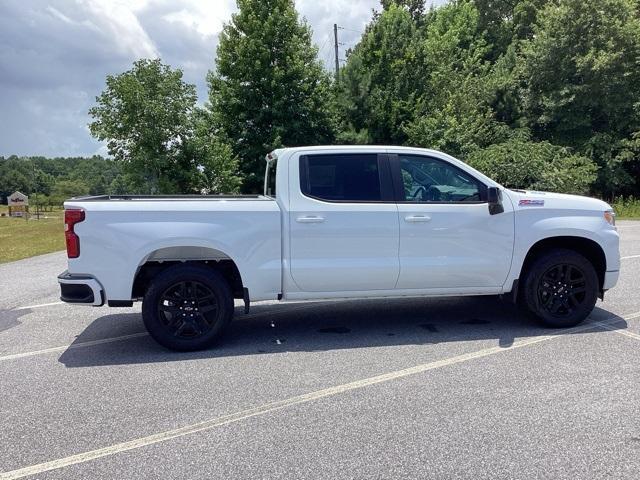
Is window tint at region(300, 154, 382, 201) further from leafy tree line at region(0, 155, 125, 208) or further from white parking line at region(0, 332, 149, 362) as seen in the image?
leafy tree line at region(0, 155, 125, 208)

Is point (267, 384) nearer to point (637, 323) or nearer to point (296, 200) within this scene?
point (296, 200)

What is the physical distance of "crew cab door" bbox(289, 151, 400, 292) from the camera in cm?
507

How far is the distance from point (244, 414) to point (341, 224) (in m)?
2.16

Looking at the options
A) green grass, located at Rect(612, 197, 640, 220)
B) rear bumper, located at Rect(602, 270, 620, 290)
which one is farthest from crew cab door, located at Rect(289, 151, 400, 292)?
green grass, located at Rect(612, 197, 640, 220)

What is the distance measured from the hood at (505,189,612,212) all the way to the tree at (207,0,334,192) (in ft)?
53.8

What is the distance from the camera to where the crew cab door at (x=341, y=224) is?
507cm

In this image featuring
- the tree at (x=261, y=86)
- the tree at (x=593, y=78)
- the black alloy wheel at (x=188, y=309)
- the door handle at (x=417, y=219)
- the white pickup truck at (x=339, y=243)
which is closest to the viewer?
the white pickup truck at (x=339, y=243)

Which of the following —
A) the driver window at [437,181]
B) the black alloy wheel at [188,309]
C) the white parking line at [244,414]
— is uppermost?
the driver window at [437,181]

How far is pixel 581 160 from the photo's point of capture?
24719 millimetres

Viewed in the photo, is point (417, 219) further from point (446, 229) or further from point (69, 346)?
point (69, 346)

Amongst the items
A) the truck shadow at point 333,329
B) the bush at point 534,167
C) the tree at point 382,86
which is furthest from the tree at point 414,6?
the truck shadow at point 333,329

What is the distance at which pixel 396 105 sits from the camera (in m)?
24.2

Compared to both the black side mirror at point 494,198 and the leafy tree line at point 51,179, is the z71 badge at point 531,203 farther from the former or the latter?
the leafy tree line at point 51,179

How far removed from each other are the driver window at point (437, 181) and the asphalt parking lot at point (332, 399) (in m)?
1.46
